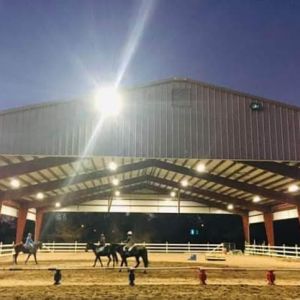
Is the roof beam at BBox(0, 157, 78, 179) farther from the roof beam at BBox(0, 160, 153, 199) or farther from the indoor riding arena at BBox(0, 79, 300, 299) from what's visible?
the roof beam at BBox(0, 160, 153, 199)

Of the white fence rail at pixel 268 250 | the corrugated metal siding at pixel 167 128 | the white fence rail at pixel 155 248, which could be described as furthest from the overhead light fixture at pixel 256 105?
the white fence rail at pixel 155 248

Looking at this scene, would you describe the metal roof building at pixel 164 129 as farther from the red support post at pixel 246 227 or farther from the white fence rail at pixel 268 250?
the red support post at pixel 246 227

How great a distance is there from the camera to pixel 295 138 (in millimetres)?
16000

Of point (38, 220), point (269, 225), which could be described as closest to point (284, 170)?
point (269, 225)

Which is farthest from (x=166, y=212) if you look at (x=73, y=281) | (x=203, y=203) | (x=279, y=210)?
(x=73, y=281)

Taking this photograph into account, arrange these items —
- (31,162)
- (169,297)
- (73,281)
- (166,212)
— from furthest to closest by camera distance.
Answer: (166,212) → (31,162) → (73,281) → (169,297)

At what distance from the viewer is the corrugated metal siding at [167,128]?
15.3 meters

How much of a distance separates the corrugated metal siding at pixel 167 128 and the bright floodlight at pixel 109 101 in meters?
0.34

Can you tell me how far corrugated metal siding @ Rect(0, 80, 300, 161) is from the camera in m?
15.3

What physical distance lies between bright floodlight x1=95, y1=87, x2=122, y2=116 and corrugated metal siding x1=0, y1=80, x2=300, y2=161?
1.10 feet

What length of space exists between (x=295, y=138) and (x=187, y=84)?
16.3 feet

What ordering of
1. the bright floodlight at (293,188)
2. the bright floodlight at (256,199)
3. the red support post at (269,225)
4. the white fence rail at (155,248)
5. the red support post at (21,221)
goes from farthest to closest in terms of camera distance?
the white fence rail at (155,248)
the red support post at (269,225)
the bright floodlight at (256,199)
the red support post at (21,221)
the bright floodlight at (293,188)

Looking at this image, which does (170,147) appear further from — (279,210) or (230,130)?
(279,210)

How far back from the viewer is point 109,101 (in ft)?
52.5
